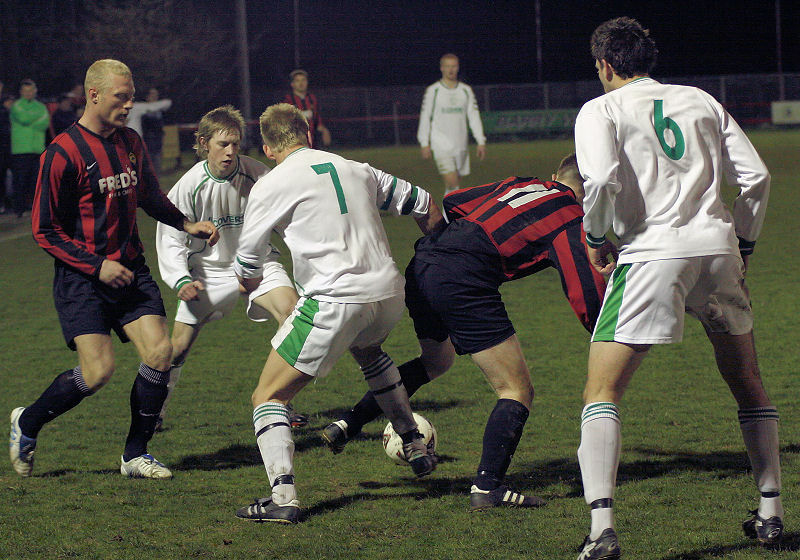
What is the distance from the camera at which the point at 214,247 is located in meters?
6.11

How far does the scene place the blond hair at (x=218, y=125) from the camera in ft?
18.6

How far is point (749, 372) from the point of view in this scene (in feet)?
12.9

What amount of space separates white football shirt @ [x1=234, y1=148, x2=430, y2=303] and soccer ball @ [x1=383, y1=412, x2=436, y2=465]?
0.87 m

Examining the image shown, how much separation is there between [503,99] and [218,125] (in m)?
32.7

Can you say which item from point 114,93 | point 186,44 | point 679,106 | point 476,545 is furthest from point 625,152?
point 186,44

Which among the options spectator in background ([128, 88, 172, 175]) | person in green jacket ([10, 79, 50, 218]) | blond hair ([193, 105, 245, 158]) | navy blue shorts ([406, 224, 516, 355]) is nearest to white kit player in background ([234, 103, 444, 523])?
navy blue shorts ([406, 224, 516, 355])

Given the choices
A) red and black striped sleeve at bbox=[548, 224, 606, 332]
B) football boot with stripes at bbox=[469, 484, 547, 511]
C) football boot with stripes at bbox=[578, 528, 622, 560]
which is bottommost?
football boot with stripes at bbox=[469, 484, 547, 511]

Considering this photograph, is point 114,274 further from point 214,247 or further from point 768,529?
point 768,529

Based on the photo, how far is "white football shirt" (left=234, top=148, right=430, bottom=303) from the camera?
4371 mm

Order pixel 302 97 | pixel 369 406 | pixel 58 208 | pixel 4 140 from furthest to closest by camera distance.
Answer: pixel 4 140
pixel 302 97
pixel 369 406
pixel 58 208

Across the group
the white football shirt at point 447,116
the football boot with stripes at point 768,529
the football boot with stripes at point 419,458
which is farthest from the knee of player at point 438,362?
the white football shirt at point 447,116

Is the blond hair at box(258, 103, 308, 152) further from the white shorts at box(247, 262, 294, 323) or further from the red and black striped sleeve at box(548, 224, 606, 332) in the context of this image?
the white shorts at box(247, 262, 294, 323)

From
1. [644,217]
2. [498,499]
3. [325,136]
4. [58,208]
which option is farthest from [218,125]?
[325,136]

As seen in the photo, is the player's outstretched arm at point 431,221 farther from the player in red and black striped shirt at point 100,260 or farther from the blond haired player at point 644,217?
the player in red and black striped shirt at point 100,260
